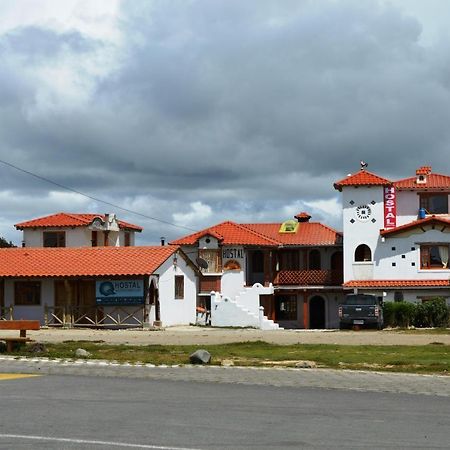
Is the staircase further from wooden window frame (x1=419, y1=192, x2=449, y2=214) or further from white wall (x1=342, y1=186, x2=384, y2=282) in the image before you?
wooden window frame (x1=419, y1=192, x2=449, y2=214)

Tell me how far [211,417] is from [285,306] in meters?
47.3

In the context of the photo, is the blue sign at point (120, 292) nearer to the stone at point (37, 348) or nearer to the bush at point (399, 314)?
the bush at point (399, 314)

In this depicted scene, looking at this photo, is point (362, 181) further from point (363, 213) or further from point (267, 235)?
point (267, 235)

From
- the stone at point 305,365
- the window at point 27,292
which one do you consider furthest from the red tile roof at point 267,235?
the stone at point 305,365

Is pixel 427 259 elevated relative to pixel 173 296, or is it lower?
elevated

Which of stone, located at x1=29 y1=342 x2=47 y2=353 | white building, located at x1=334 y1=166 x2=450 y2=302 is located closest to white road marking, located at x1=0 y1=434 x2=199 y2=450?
stone, located at x1=29 y1=342 x2=47 y2=353

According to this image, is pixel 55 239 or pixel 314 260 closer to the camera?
pixel 314 260

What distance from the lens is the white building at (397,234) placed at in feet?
171

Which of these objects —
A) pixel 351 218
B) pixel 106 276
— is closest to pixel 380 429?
pixel 106 276

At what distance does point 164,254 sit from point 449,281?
633 inches

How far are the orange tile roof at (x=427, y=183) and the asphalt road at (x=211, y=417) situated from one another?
39933 millimetres

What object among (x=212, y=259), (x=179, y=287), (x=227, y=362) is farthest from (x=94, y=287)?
(x=227, y=362)

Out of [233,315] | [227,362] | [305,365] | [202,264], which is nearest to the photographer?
[305,365]

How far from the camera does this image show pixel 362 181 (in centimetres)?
5475
